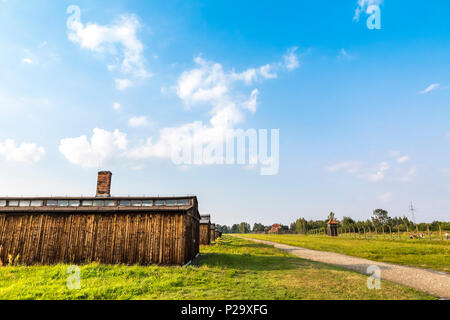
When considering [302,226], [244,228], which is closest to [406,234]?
[302,226]

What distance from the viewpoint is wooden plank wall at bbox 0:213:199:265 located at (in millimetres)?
15734

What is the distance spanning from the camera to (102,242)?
52.5 ft

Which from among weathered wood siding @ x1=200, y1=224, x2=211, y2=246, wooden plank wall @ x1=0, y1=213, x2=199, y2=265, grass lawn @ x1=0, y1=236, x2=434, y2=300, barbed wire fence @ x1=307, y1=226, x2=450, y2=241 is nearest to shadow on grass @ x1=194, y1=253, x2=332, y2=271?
grass lawn @ x1=0, y1=236, x2=434, y2=300

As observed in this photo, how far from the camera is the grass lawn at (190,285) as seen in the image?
9266 millimetres

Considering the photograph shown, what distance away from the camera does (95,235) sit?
53.1 feet

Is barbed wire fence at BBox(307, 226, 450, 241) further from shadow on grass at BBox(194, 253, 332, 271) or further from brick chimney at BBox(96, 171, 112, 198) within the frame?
brick chimney at BBox(96, 171, 112, 198)

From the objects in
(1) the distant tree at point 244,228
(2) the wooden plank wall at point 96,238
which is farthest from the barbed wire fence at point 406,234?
(1) the distant tree at point 244,228

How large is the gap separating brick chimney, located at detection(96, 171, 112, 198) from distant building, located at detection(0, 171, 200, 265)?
3.78 m

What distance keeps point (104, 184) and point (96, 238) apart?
20.1 ft

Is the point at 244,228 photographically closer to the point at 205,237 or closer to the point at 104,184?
the point at 205,237
